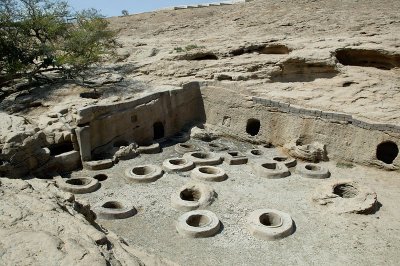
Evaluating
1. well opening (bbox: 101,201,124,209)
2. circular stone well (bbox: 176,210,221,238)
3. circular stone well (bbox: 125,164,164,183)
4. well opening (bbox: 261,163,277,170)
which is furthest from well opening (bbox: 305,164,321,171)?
well opening (bbox: 101,201,124,209)

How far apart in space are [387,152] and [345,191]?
11.4ft

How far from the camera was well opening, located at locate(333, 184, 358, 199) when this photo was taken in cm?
1164

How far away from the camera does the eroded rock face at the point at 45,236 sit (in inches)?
146

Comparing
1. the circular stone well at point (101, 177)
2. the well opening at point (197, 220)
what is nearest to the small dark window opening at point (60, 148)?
the circular stone well at point (101, 177)

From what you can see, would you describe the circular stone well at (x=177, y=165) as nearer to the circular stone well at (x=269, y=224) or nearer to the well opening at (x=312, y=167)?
the circular stone well at (x=269, y=224)

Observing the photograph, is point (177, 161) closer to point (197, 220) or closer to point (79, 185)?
point (79, 185)

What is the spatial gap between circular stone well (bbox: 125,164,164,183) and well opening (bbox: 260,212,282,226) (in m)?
3.90

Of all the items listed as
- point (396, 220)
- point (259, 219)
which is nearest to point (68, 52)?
point (259, 219)

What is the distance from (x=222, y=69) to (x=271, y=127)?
4.00 meters

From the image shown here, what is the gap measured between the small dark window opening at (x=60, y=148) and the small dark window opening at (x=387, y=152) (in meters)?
11.2

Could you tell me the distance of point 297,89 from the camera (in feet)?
52.5

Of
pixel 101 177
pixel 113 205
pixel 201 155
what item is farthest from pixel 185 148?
pixel 113 205

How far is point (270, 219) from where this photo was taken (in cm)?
1039

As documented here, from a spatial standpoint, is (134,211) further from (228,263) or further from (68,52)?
(68,52)
